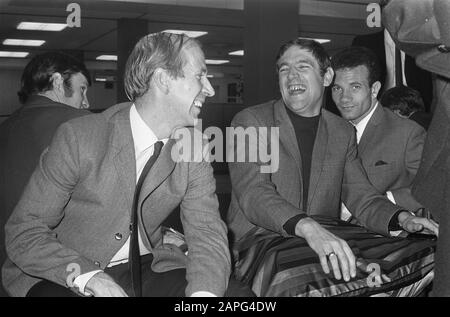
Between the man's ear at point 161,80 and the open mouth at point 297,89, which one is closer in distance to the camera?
the man's ear at point 161,80

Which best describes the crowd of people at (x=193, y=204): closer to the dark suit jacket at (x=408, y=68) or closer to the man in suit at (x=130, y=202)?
the man in suit at (x=130, y=202)

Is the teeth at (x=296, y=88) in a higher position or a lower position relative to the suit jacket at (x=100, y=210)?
higher

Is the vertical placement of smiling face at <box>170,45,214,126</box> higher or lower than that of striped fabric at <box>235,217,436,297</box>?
higher

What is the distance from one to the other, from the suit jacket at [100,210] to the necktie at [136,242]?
18 mm

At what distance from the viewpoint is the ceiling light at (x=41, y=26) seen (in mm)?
9952

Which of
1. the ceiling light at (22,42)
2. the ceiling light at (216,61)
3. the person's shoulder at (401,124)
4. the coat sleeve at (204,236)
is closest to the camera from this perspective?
the coat sleeve at (204,236)

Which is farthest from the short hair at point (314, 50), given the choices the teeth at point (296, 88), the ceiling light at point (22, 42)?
the ceiling light at point (22, 42)

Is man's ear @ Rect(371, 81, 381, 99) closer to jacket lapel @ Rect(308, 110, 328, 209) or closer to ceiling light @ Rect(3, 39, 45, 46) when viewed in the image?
jacket lapel @ Rect(308, 110, 328, 209)

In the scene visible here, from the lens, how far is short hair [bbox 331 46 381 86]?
96.7 inches

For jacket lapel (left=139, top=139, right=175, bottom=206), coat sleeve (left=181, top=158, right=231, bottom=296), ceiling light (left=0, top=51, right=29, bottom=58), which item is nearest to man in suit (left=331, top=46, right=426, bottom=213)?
coat sleeve (left=181, top=158, right=231, bottom=296)

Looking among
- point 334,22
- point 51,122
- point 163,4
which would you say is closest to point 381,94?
point 51,122

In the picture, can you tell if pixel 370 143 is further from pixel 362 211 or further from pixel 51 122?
pixel 51 122

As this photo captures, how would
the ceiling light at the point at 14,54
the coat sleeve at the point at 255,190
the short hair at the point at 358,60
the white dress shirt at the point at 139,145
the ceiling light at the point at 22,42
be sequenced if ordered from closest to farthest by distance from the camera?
the white dress shirt at the point at 139,145 < the coat sleeve at the point at 255,190 < the short hair at the point at 358,60 < the ceiling light at the point at 22,42 < the ceiling light at the point at 14,54

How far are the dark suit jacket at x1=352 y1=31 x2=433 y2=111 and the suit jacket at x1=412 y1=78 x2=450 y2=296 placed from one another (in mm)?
1799
